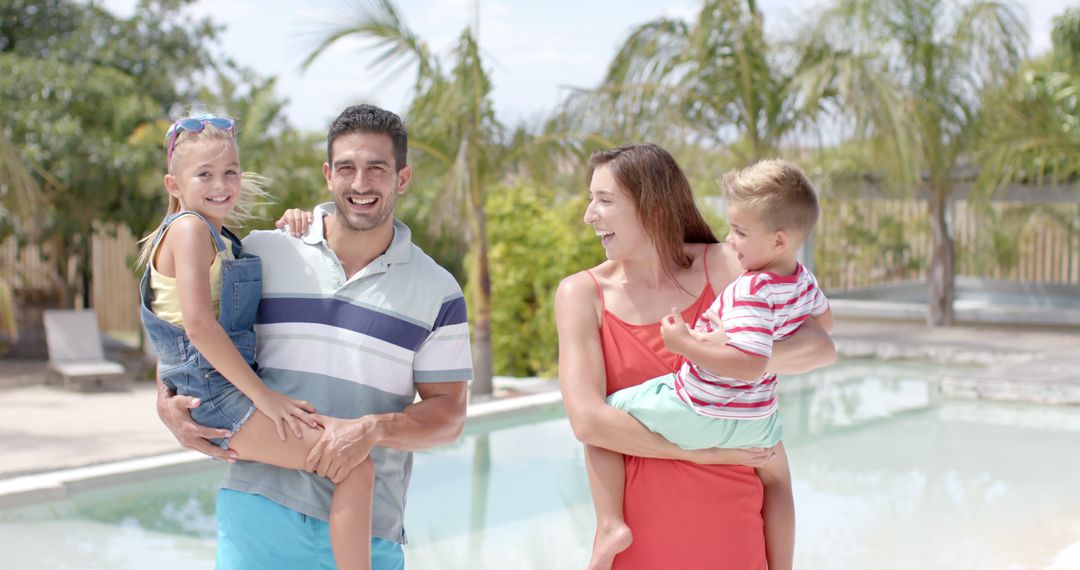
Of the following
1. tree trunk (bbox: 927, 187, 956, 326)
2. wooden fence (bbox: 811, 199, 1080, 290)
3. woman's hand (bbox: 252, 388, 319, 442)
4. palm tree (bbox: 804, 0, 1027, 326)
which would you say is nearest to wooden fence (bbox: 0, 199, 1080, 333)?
wooden fence (bbox: 811, 199, 1080, 290)

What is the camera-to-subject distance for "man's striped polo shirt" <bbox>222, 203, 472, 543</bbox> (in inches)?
91.0

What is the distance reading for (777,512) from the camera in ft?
7.93

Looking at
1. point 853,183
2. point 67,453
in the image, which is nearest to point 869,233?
point 853,183

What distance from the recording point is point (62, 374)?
11.3 m

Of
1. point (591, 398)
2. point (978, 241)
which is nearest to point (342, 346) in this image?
point (591, 398)

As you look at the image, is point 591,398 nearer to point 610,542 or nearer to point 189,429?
point 610,542

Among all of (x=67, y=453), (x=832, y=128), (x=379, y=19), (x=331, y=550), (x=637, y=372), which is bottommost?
(x=67, y=453)

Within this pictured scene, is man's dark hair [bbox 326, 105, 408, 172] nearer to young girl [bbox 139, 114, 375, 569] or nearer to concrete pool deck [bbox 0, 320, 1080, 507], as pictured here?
young girl [bbox 139, 114, 375, 569]

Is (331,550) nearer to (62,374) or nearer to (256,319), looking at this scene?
(256,319)

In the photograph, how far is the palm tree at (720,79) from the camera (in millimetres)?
10617

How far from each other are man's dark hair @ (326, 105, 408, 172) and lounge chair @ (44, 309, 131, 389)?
31.7ft

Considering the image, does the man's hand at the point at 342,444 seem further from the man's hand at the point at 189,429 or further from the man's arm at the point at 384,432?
the man's hand at the point at 189,429

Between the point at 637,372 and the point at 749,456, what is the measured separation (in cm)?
28

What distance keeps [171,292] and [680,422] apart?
1095 millimetres
